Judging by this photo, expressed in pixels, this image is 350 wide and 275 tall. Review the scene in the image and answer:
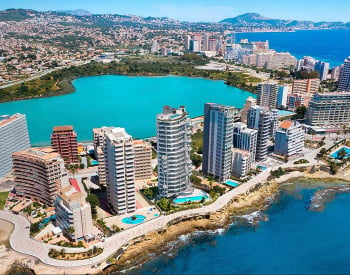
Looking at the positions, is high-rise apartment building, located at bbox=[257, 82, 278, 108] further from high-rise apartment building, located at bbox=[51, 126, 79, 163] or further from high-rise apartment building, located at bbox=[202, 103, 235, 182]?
high-rise apartment building, located at bbox=[51, 126, 79, 163]

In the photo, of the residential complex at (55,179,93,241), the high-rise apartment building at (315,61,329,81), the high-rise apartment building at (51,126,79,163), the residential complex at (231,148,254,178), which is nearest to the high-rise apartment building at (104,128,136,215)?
the residential complex at (55,179,93,241)

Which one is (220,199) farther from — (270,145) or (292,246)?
(270,145)

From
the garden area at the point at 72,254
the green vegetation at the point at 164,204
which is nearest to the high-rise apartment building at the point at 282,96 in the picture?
the green vegetation at the point at 164,204

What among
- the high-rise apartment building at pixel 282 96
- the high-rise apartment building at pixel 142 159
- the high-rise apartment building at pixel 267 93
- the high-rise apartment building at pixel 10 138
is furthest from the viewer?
the high-rise apartment building at pixel 282 96

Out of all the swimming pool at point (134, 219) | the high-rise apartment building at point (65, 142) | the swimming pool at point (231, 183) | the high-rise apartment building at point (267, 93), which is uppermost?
the high-rise apartment building at point (267, 93)

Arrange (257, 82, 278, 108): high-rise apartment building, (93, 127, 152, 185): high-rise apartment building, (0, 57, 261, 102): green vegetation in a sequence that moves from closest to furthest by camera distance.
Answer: (93, 127, 152, 185): high-rise apartment building
(257, 82, 278, 108): high-rise apartment building
(0, 57, 261, 102): green vegetation

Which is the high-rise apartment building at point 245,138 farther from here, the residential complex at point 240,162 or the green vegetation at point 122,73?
the green vegetation at point 122,73
